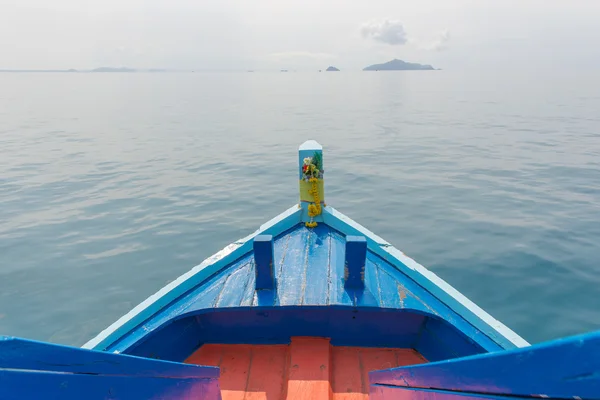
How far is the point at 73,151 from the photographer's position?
77.4ft

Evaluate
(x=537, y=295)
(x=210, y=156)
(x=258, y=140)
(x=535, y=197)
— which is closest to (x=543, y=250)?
(x=537, y=295)

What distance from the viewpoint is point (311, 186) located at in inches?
249

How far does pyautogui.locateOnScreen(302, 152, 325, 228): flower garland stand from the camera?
20.7ft

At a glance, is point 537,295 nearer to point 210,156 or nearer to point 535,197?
point 535,197

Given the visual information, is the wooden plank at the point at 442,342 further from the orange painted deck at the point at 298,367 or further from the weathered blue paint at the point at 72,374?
the weathered blue paint at the point at 72,374

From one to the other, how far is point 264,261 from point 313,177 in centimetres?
199

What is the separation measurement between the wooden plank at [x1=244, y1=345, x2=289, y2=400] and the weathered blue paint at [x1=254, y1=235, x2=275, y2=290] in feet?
2.80

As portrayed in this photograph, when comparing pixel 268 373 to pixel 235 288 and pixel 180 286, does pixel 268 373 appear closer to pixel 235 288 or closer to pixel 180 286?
pixel 235 288

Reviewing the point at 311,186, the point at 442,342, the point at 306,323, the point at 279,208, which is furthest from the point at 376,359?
the point at 279,208

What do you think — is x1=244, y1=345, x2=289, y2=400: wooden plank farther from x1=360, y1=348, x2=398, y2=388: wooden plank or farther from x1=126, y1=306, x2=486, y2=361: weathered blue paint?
x1=360, y1=348, x2=398, y2=388: wooden plank

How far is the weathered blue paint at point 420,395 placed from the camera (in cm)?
129

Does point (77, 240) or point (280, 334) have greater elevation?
point (280, 334)

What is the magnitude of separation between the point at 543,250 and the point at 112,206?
45.2 feet

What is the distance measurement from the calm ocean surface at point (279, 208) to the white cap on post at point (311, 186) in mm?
4475
